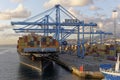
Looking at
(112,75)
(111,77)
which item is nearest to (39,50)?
(111,77)

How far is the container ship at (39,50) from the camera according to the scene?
233ft

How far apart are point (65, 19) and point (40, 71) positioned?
30.8 metres

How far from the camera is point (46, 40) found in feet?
256

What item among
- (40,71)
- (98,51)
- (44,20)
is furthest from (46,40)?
(98,51)

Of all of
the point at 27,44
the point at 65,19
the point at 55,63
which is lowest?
the point at 55,63

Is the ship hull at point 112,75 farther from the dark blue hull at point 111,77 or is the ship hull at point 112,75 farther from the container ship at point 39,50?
the container ship at point 39,50

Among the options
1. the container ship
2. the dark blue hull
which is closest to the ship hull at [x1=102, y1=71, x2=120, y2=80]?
the dark blue hull

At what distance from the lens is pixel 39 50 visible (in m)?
73.5

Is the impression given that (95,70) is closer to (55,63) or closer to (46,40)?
(46,40)

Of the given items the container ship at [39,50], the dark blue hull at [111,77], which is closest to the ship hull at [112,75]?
the dark blue hull at [111,77]

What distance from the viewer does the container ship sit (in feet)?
233

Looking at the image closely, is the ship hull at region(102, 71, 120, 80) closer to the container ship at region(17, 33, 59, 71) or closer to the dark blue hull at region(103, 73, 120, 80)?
the dark blue hull at region(103, 73, 120, 80)

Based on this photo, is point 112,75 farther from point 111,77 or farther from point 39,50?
point 39,50

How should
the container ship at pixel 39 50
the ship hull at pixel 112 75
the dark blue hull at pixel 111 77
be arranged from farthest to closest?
the container ship at pixel 39 50
the dark blue hull at pixel 111 77
the ship hull at pixel 112 75
